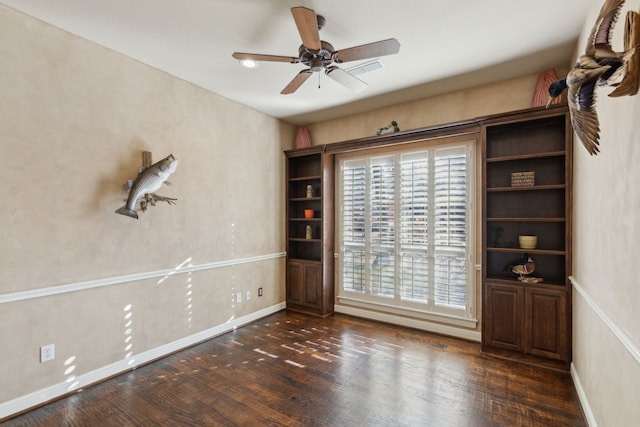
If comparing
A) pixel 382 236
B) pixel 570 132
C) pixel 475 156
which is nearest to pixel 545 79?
pixel 570 132

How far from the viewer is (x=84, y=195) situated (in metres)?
2.59

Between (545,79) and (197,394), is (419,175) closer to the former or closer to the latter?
(545,79)

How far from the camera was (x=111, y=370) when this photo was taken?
2738mm

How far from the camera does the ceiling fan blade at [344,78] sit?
2455mm

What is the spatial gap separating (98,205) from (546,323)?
4.23 m

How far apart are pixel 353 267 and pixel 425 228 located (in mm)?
1213

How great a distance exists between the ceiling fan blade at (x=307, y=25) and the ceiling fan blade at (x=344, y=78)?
386mm

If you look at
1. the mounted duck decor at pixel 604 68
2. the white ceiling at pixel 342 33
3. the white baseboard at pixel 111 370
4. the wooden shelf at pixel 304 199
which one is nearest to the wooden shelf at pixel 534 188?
the white ceiling at pixel 342 33

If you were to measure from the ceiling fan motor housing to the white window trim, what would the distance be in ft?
6.42

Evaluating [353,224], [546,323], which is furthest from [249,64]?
[546,323]

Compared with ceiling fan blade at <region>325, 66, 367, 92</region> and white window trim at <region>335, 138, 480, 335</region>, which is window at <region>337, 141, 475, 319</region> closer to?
white window trim at <region>335, 138, 480, 335</region>

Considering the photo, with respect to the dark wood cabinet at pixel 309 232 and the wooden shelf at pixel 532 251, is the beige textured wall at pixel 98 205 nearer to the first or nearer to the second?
the dark wood cabinet at pixel 309 232

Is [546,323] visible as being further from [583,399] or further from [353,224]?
[353,224]

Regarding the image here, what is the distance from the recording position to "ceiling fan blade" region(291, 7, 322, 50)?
1.75m
